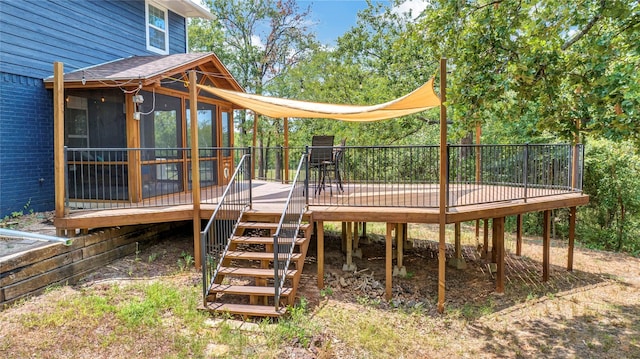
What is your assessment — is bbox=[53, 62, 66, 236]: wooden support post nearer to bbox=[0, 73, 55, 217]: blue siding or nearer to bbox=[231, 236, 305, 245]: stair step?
bbox=[0, 73, 55, 217]: blue siding

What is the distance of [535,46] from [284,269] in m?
4.24

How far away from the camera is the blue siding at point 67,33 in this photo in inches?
260

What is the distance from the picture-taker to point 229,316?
15.4 feet

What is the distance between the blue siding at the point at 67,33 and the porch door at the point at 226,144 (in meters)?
2.46

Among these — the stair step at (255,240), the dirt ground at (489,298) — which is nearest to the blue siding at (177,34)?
the dirt ground at (489,298)

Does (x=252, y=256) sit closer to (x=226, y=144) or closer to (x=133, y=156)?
(x=133, y=156)

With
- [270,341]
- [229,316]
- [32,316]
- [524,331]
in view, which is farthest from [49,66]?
[524,331]

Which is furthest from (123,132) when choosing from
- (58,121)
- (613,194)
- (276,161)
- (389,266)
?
(276,161)

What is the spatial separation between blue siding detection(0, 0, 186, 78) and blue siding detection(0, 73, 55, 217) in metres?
0.32

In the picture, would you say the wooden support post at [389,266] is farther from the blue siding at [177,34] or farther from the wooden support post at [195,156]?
the blue siding at [177,34]

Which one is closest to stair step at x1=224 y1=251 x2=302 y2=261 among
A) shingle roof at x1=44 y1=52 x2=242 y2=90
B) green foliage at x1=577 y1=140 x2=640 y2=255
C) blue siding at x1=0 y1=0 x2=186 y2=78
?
shingle roof at x1=44 y1=52 x2=242 y2=90

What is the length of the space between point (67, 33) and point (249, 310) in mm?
6519

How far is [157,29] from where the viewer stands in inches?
397

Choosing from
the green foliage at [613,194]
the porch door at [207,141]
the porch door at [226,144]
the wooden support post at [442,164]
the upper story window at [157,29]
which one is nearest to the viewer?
the wooden support post at [442,164]
